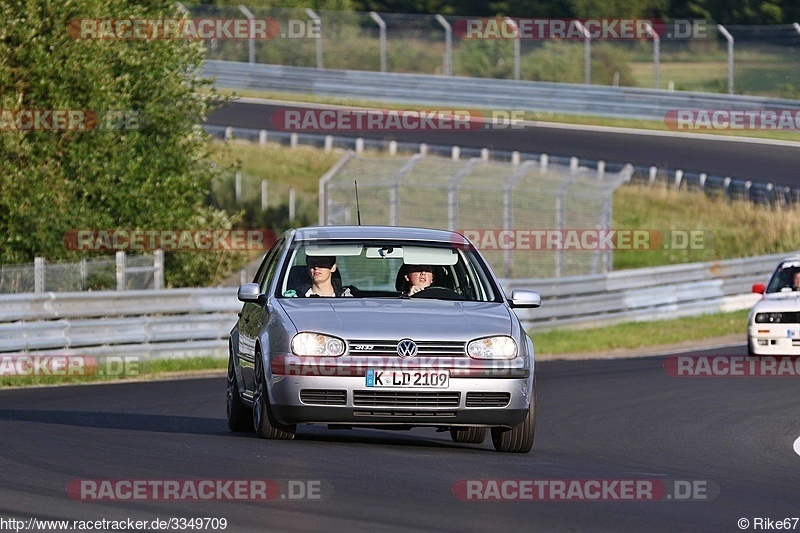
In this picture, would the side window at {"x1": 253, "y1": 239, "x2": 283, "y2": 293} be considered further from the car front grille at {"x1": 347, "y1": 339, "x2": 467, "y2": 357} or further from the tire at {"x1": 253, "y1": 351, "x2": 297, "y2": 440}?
the car front grille at {"x1": 347, "y1": 339, "x2": 467, "y2": 357}

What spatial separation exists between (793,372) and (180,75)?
1240 centimetres

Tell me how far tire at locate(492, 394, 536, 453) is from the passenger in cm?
146

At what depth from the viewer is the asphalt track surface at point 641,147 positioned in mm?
37031

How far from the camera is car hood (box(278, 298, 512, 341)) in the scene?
1023 centimetres

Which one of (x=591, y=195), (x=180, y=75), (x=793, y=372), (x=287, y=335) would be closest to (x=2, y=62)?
(x=180, y=75)

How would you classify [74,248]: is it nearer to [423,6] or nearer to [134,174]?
[134,174]

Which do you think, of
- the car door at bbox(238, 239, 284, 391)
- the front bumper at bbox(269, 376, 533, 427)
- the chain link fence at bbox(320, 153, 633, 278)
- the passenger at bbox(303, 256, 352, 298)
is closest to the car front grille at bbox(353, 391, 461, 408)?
the front bumper at bbox(269, 376, 533, 427)

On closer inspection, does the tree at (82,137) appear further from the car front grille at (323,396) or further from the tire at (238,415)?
the car front grille at (323,396)

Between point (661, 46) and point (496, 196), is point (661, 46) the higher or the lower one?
the higher one

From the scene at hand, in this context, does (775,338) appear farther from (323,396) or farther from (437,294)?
(323,396)

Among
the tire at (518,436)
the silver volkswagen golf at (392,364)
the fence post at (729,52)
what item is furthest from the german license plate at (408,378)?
the fence post at (729,52)

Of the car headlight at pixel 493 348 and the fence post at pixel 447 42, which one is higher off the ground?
the fence post at pixel 447 42

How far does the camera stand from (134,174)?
2589 centimetres

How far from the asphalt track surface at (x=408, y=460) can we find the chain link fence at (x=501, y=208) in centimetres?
1183
